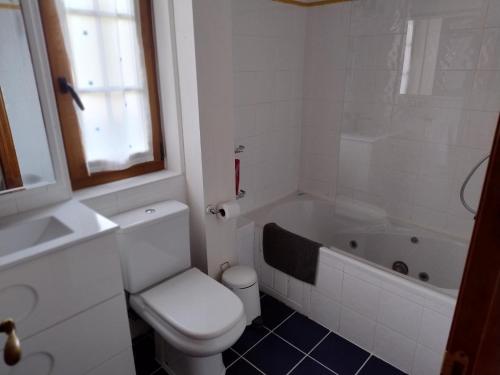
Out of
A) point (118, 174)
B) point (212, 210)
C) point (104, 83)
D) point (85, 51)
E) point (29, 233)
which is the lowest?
point (212, 210)

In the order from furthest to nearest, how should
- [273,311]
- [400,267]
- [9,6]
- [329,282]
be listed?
[400,267] < [273,311] < [329,282] < [9,6]

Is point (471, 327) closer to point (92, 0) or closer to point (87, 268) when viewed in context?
point (87, 268)

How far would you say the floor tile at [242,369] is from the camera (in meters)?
1.90

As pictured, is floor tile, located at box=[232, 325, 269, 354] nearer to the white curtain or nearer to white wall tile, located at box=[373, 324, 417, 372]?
white wall tile, located at box=[373, 324, 417, 372]

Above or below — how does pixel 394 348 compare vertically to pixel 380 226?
below

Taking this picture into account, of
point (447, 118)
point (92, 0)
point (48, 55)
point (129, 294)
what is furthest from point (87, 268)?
point (447, 118)

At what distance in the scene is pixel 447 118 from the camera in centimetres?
221

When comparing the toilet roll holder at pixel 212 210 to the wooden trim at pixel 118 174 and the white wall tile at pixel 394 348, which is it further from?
the white wall tile at pixel 394 348

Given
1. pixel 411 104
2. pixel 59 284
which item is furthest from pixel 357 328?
pixel 59 284

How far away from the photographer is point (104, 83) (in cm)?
171

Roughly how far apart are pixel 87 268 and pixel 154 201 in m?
0.65

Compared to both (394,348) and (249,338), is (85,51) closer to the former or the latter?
(249,338)

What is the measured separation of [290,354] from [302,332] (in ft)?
0.63

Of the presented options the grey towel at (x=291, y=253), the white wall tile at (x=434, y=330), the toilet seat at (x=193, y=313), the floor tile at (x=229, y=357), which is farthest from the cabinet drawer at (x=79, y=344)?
the white wall tile at (x=434, y=330)
